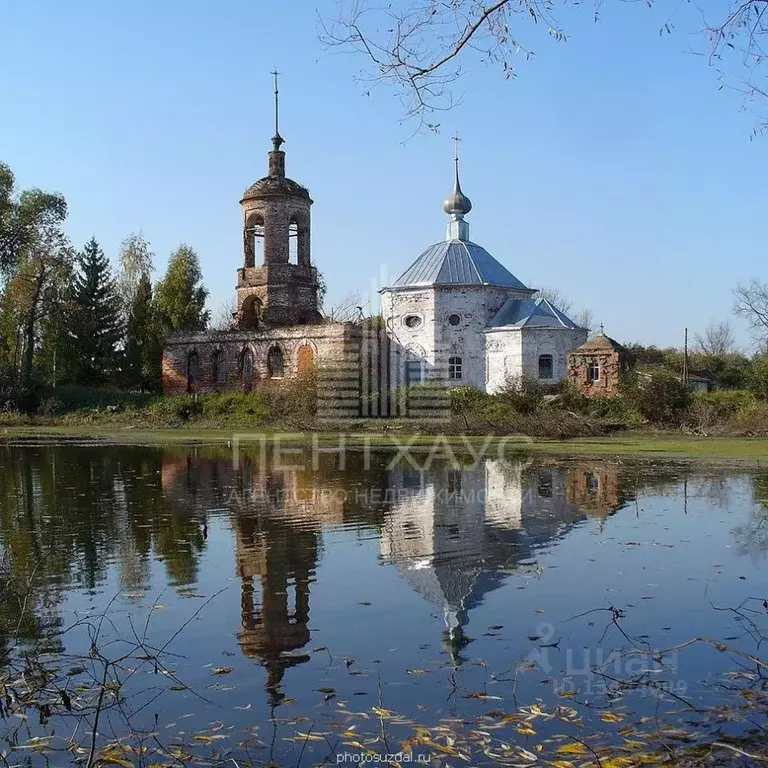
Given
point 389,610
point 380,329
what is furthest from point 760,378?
point 389,610

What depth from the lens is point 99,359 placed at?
2307 inches

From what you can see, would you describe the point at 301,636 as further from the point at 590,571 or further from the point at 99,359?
the point at 99,359

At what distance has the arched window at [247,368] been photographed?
2020 inches

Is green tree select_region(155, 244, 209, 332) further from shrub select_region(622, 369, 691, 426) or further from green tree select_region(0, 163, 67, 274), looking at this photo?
shrub select_region(622, 369, 691, 426)

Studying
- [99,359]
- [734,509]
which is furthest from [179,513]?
[99,359]

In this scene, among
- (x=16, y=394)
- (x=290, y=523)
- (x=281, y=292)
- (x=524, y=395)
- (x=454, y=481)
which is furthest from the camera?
(x=281, y=292)

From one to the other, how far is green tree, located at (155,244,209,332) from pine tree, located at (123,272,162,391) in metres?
0.82

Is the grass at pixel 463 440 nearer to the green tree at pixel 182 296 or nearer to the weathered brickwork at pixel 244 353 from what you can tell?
the weathered brickwork at pixel 244 353

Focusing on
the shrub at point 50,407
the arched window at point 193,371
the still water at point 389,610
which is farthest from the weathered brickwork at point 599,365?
the shrub at point 50,407

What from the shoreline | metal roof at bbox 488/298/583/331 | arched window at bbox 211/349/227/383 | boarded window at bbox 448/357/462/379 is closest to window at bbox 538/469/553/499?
the shoreline

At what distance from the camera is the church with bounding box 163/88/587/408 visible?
4531cm

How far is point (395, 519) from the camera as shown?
14953 millimetres

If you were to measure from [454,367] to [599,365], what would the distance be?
7.46 m

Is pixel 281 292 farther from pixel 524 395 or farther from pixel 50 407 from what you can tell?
pixel 524 395
